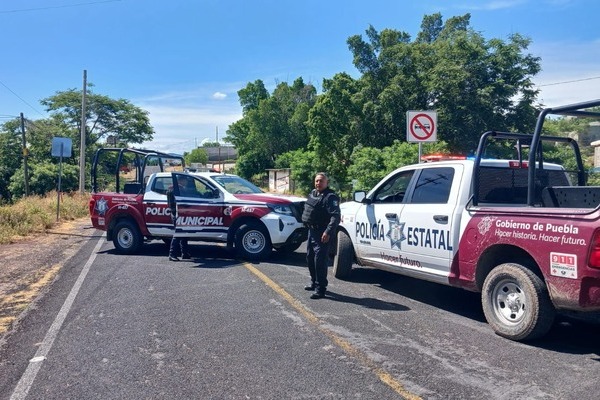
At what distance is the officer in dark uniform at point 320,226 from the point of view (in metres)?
7.49

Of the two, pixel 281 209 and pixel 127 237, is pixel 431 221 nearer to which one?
pixel 281 209

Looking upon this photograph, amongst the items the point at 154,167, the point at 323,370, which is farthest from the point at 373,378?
the point at 154,167

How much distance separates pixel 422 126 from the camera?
1095 cm

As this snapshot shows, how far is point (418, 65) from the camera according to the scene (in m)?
25.4

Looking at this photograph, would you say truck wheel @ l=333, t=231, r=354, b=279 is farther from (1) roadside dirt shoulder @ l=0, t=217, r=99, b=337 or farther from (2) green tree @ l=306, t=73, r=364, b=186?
(2) green tree @ l=306, t=73, r=364, b=186

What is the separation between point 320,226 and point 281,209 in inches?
115

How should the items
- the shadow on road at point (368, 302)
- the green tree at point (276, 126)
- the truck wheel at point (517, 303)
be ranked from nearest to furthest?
1. the truck wheel at point (517, 303)
2. the shadow on road at point (368, 302)
3. the green tree at point (276, 126)

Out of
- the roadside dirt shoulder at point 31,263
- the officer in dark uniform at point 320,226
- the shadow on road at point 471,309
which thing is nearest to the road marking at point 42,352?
the roadside dirt shoulder at point 31,263

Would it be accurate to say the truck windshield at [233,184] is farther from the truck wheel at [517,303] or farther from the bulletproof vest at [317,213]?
the truck wheel at [517,303]

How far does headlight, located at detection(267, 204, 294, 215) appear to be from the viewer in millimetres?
10438

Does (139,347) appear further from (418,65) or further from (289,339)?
(418,65)

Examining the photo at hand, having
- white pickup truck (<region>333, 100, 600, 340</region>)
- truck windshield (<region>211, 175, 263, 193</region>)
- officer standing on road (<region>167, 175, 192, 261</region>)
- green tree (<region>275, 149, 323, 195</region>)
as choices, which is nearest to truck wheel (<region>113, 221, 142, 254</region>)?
officer standing on road (<region>167, 175, 192, 261</region>)

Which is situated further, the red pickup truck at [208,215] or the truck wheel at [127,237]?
the truck wheel at [127,237]

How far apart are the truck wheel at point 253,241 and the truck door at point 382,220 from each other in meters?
2.72
